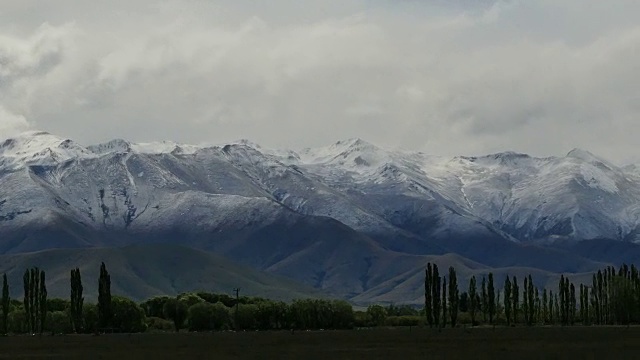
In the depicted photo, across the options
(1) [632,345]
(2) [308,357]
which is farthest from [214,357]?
(1) [632,345]

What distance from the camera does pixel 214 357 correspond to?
156 meters

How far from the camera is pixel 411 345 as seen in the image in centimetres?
19050

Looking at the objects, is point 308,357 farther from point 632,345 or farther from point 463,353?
point 632,345

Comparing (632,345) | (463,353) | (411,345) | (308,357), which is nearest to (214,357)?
(308,357)

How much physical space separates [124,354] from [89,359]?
13.8 meters

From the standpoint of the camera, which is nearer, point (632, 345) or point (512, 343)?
point (632, 345)

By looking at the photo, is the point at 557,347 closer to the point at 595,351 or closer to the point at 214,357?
the point at 595,351

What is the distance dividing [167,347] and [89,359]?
3879 cm

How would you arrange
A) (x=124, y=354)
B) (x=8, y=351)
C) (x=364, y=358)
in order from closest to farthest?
(x=364, y=358) < (x=124, y=354) < (x=8, y=351)

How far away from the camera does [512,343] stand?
191m

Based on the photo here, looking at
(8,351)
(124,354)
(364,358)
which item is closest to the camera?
(364,358)

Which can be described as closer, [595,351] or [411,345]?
[595,351]

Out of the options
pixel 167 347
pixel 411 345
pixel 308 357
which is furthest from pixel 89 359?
pixel 411 345

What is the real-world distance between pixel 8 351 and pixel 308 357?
50.3 metres
